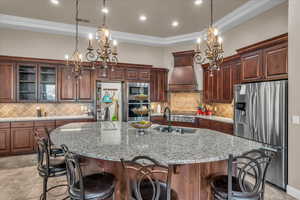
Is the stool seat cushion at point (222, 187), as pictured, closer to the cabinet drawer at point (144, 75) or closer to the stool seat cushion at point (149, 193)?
the stool seat cushion at point (149, 193)

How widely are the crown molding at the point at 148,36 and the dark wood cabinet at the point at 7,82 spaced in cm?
116

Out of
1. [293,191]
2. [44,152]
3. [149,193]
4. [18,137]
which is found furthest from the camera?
[18,137]

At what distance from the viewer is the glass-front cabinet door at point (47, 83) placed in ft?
16.4

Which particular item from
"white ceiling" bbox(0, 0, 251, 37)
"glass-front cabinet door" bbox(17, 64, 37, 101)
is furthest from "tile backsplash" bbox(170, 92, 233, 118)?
"glass-front cabinet door" bbox(17, 64, 37, 101)

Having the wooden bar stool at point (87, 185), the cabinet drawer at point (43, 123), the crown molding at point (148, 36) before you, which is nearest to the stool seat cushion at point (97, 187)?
the wooden bar stool at point (87, 185)

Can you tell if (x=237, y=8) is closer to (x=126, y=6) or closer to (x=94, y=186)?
(x=126, y=6)

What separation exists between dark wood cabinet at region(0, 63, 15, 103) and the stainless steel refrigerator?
18.7ft

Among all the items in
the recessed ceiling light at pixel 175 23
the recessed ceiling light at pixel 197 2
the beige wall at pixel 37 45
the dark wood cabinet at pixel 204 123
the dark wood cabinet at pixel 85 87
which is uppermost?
the recessed ceiling light at pixel 175 23

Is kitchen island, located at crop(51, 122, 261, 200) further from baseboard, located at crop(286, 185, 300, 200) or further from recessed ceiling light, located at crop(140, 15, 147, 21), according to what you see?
recessed ceiling light, located at crop(140, 15, 147, 21)

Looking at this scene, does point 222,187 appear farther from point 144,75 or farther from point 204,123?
point 144,75

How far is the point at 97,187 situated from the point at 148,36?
17.9 ft

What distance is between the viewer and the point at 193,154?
5.54ft

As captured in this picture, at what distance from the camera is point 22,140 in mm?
4602

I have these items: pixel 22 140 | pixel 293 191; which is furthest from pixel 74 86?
pixel 293 191
